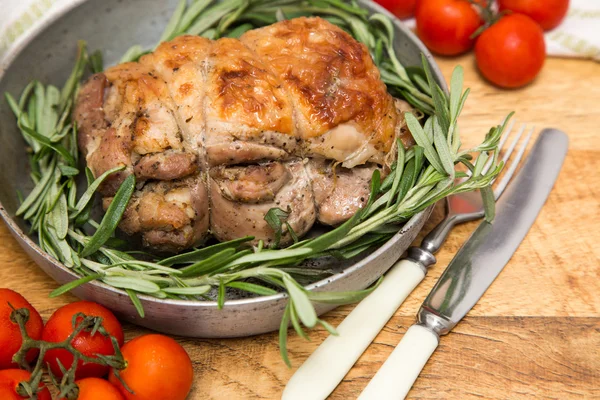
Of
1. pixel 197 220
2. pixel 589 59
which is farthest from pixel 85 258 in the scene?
pixel 589 59

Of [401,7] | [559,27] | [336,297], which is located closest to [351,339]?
[336,297]

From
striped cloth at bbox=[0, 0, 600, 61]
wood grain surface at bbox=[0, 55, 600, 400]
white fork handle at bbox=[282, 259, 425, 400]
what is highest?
striped cloth at bbox=[0, 0, 600, 61]

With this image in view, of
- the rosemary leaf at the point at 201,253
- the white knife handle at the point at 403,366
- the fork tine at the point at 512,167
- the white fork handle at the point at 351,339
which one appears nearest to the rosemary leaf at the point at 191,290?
the rosemary leaf at the point at 201,253

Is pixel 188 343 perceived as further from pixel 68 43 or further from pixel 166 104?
pixel 68 43

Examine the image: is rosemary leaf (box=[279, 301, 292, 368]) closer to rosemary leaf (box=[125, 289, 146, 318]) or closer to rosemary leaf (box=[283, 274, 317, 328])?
rosemary leaf (box=[283, 274, 317, 328])

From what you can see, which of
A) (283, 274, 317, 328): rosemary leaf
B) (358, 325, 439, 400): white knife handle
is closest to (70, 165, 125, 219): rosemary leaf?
(283, 274, 317, 328): rosemary leaf

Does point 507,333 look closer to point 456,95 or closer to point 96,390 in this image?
point 456,95

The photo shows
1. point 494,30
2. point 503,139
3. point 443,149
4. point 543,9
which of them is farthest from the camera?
point 543,9
